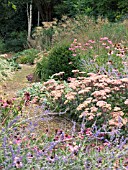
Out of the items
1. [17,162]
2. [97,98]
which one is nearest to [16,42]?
[97,98]

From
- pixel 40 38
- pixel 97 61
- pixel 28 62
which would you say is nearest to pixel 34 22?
pixel 40 38

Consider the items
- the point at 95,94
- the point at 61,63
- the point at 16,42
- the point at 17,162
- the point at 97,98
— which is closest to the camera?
the point at 17,162

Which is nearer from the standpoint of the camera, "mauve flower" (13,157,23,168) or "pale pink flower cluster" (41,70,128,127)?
"mauve flower" (13,157,23,168)

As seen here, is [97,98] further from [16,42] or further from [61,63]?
[16,42]

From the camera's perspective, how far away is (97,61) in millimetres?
7098

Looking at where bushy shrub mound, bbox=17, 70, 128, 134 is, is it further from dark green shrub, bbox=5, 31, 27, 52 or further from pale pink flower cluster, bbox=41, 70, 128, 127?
dark green shrub, bbox=5, 31, 27, 52

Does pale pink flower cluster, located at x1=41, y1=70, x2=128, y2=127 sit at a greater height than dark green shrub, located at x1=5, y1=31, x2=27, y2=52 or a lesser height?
greater

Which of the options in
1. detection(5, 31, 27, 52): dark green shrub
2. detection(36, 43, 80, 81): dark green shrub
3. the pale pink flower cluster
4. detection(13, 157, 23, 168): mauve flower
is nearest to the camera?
detection(13, 157, 23, 168): mauve flower

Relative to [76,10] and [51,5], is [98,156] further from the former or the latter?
[51,5]

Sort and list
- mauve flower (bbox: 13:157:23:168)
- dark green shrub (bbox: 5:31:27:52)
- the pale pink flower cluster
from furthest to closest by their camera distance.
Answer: dark green shrub (bbox: 5:31:27:52) < the pale pink flower cluster < mauve flower (bbox: 13:157:23:168)

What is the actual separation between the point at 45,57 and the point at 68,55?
1311 millimetres

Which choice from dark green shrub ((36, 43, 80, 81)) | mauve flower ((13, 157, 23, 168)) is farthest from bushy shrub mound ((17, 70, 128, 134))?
dark green shrub ((36, 43, 80, 81))

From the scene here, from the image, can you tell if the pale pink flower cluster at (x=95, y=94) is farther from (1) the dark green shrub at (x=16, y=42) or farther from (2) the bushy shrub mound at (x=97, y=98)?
(1) the dark green shrub at (x=16, y=42)

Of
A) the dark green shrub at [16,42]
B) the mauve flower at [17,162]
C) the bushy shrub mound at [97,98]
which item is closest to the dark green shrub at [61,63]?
the bushy shrub mound at [97,98]
